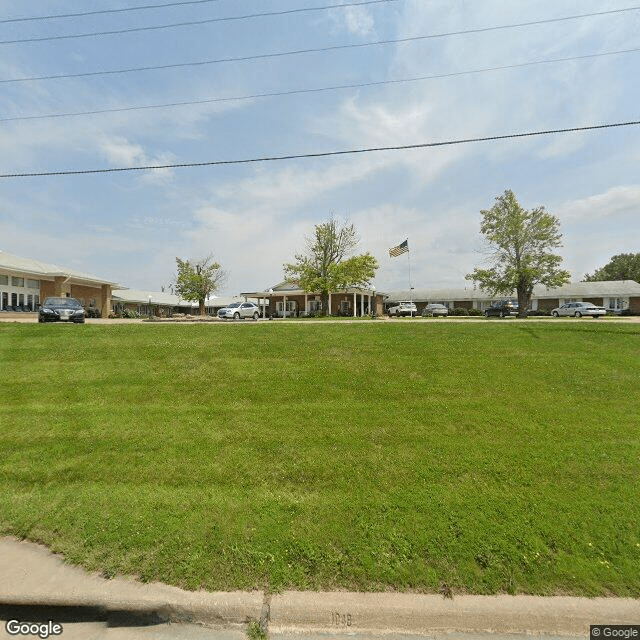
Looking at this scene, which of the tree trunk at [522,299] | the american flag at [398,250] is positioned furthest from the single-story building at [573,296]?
the american flag at [398,250]

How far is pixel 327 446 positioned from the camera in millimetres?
4887

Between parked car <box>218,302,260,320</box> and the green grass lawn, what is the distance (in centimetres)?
2054

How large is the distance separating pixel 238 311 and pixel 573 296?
1679 inches

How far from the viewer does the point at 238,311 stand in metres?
29.4

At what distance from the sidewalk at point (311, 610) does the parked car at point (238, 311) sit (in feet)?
87.0

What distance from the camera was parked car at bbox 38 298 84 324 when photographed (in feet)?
58.6

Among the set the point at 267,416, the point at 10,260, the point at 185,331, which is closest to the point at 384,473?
the point at 267,416

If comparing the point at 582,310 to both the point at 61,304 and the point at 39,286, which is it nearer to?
the point at 61,304

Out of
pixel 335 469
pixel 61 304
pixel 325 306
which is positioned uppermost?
pixel 325 306

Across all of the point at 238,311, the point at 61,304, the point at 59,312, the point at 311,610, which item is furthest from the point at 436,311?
the point at 311,610

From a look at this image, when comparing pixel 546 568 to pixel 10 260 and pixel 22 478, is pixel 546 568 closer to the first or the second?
pixel 22 478

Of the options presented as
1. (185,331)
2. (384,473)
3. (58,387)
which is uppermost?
(185,331)

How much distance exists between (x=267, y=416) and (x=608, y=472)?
4.66 metres

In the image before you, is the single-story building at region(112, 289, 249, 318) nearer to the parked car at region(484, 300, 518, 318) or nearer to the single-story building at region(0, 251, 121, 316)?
the single-story building at region(0, 251, 121, 316)
